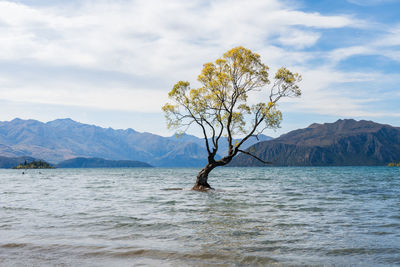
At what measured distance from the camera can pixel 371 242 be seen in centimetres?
1472

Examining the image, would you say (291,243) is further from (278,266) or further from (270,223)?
(270,223)

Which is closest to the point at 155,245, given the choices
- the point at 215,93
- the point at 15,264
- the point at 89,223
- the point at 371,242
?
the point at 15,264

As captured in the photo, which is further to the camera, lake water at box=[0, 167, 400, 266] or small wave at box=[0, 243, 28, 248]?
small wave at box=[0, 243, 28, 248]

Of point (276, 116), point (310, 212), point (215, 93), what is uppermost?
point (215, 93)

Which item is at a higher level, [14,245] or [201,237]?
[14,245]

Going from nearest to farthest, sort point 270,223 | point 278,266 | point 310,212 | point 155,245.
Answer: point 278,266 → point 155,245 → point 270,223 → point 310,212

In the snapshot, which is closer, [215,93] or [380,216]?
[380,216]

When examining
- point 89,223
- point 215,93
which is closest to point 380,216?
point 89,223

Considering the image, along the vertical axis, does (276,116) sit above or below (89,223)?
above

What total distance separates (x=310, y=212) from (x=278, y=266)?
46.0 ft

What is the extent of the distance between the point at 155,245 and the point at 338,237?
888cm

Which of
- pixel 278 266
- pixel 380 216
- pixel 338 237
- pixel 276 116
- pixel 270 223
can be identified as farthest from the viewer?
pixel 276 116

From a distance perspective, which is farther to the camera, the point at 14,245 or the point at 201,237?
the point at 201,237

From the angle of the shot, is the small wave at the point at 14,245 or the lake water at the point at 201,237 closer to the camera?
the lake water at the point at 201,237
